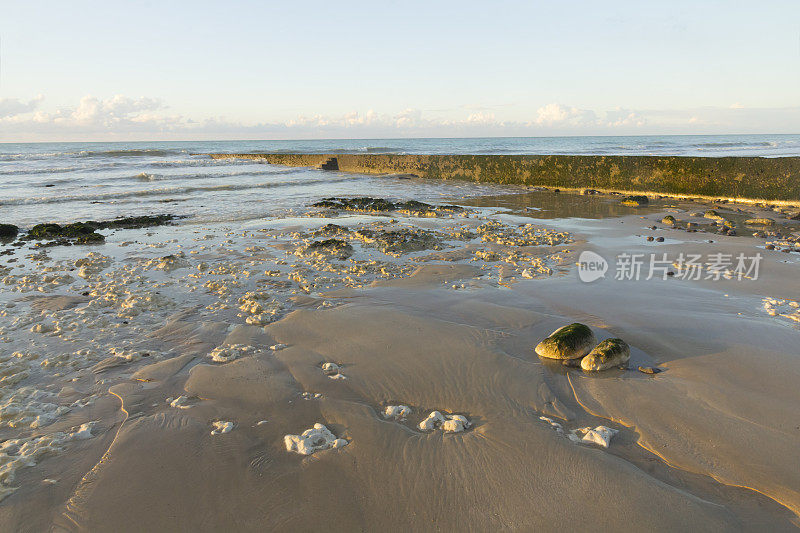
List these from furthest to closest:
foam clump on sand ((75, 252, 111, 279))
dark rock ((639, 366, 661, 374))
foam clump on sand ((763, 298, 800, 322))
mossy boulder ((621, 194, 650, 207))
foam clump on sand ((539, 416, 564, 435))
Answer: mossy boulder ((621, 194, 650, 207))
foam clump on sand ((75, 252, 111, 279))
foam clump on sand ((763, 298, 800, 322))
dark rock ((639, 366, 661, 374))
foam clump on sand ((539, 416, 564, 435))

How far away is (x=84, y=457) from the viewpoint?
2.49m

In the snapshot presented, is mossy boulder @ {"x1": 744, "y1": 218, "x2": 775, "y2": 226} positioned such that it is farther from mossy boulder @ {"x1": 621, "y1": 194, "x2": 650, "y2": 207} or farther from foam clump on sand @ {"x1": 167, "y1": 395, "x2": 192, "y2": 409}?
foam clump on sand @ {"x1": 167, "y1": 395, "x2": 192, "y2": 409}

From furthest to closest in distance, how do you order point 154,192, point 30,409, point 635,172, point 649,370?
point 154,192 → point 635,172 → point 649,370 → point 30,409

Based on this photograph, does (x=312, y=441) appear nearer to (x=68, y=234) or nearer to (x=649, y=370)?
(x=649, y=370)

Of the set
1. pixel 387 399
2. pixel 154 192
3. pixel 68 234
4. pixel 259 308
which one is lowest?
pixel 387 399

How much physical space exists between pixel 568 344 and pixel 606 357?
0.29 m

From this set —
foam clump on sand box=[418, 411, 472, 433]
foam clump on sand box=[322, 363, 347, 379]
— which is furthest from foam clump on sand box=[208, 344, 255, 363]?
foam clump on sand box=[418, 411, 472, 433]

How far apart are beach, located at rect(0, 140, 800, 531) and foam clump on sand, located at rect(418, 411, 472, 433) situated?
0.05 feet

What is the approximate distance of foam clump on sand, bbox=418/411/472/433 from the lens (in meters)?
2.73

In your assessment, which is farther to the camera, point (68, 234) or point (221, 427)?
point (68, 234)

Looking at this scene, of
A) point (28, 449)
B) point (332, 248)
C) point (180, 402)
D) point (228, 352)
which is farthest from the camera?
point (332, 248)

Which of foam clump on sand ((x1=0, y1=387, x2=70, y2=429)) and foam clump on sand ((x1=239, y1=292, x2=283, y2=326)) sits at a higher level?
foam clump on sand ((x1=239, y1=292, x2=283, y2=326))

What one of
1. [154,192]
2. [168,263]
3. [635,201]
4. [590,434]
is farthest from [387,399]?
[154,192]

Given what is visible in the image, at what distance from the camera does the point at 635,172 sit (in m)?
13.5
